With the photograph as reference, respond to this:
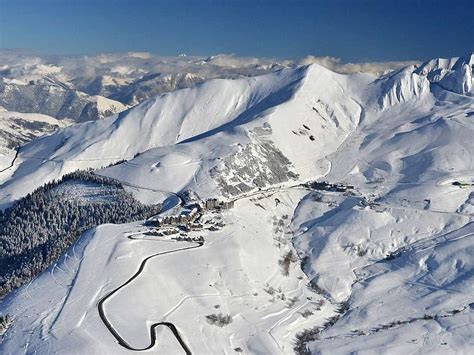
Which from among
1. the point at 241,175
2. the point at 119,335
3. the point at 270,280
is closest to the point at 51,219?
the point at 241,175

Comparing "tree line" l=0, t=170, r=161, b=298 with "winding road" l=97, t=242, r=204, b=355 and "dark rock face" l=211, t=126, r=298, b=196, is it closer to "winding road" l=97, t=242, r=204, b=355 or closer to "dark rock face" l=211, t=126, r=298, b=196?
"dark rock face" l=211, t=126, r=298, b=196

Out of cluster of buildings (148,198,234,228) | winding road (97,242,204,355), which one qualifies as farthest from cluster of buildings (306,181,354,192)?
winding road (97,242,204,355)

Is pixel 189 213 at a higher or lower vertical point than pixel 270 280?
higher

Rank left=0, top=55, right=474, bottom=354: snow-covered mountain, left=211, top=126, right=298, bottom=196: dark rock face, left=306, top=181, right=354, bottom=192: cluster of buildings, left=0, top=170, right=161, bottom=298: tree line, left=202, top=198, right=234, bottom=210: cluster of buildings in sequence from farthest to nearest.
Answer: left=306, top=181, right=354, bottom=192: cluster of buildings < left=211, top=126, right=298, bottom=196: dark rock face < left=202, top=198, right=234, bottom=210: cluster of buildings < left=0, top=170, right=161, bottom=298: tree line < left=0, top=55, right=474, bottom=354: snow-covered mountain

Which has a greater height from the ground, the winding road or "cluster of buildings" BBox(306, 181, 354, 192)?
"cluster of buildings" BBox(306, 181, 354, 192)

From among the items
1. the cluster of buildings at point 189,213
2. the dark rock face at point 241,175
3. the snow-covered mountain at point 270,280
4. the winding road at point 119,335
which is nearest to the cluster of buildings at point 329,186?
the snow-covered mountain at point 270,280

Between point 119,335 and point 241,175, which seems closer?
point 119,335

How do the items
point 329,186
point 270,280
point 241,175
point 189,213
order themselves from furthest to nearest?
point 329,186 → point 241,175 → point 189,213 → point 270,280

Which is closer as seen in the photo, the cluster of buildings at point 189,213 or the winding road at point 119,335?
the winding road at point 119,335

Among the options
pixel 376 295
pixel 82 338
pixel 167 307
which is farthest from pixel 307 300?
pixel 82 338

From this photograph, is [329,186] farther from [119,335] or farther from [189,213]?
[119,335]

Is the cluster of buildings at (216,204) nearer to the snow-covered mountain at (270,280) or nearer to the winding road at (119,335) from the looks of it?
the snow-covered mountain at (270,280)

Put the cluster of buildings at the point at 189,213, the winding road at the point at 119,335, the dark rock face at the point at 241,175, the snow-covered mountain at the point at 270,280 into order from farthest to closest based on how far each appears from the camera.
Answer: the dark rock face at the point at 241,175 < the cluster of buildings at the point at 189,213 < the snow-covered mountain at the point at 270,280 < the winding road at the point at 119,335

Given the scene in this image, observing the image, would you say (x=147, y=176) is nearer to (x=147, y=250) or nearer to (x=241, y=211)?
(x=241, y=211)
